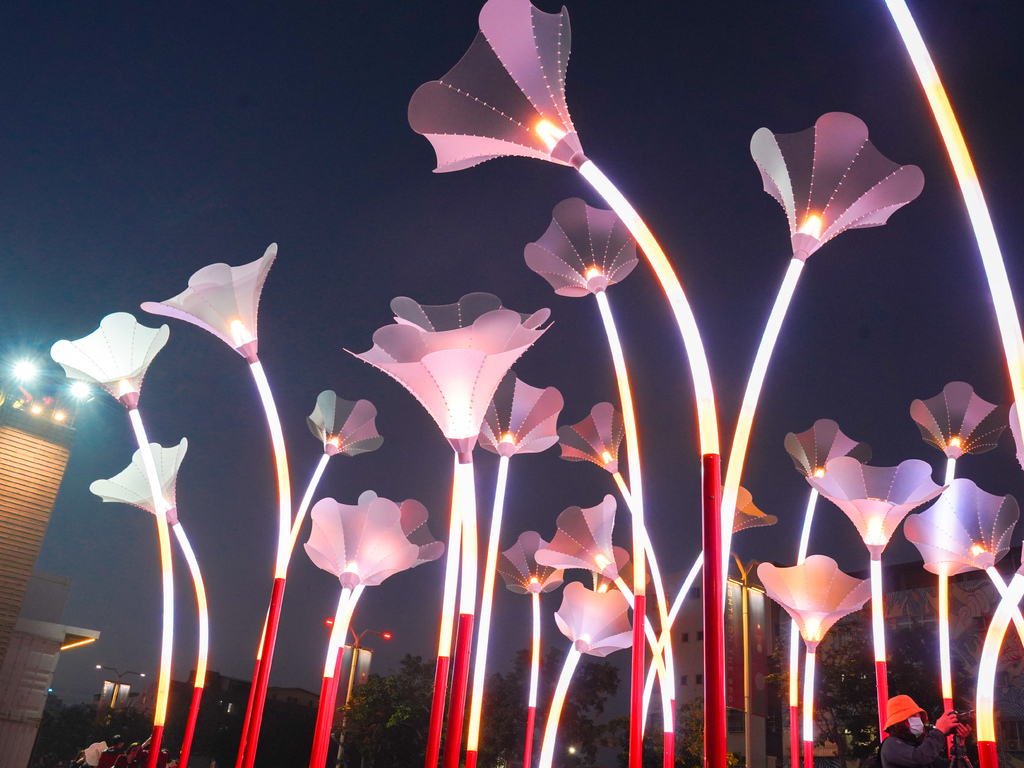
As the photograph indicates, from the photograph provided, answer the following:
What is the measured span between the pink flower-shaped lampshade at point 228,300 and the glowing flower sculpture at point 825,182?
862cm

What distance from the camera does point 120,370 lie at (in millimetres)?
16750

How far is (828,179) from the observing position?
1042cm

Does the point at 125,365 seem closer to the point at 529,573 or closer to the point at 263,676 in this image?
the point at 263,676

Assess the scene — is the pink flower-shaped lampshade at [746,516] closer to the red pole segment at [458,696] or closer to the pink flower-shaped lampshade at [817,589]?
the pink flower-shaped lampshade at [817,589]

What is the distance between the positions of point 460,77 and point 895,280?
22951 mm

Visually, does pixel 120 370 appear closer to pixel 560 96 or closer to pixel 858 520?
pixel 560 96

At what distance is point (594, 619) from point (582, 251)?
980 centimetres

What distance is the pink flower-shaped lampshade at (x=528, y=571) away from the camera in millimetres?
22594

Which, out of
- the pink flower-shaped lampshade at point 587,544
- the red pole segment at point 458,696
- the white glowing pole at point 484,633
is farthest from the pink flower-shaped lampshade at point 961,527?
the red pole segment at point 458,696

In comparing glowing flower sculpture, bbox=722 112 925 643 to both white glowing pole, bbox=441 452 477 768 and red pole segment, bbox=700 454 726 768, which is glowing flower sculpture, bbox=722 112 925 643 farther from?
white glowing pole, bbox=441 452 477 768

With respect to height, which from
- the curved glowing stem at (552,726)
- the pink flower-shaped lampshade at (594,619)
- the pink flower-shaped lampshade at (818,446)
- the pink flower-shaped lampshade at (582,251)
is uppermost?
the pink flower-shaped lampshade at (582,251)

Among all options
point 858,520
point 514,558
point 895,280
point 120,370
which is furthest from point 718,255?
point 120,370

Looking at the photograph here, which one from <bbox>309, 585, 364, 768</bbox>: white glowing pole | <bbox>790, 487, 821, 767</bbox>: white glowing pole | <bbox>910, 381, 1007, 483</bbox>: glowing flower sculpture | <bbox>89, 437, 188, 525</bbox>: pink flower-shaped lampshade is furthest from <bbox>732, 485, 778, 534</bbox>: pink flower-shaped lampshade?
<bbox>89, 437, 188, 525</bbox>: pink flower-shaped lampshade

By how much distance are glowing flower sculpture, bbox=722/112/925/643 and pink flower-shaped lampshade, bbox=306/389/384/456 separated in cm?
1062
